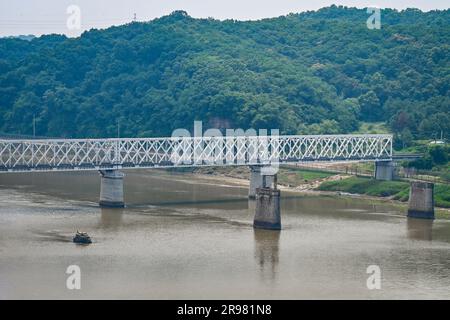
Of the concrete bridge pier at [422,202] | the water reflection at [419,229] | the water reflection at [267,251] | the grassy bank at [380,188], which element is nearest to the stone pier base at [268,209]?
the water reflection at [267,251]

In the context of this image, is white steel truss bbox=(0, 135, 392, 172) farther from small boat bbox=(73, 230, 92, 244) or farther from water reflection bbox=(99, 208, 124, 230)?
small boat bbox=(73, 230, 92, 244)

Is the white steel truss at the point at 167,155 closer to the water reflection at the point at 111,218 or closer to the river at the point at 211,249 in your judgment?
the river at the point at 211,249

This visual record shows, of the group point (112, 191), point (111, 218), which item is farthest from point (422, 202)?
point (111, 218)

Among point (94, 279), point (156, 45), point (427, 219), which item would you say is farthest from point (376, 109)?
point (94, 279)
